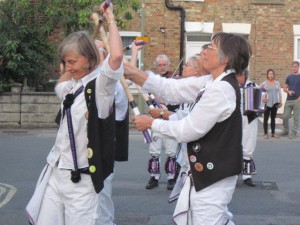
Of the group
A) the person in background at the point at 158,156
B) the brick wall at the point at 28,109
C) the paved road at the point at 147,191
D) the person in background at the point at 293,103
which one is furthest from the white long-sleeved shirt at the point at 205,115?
the brick wall at the point at 28,109

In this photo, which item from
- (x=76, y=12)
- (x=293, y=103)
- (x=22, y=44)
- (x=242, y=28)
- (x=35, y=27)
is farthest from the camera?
(x=242, y=28)

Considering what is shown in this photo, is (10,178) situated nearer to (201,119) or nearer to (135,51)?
(135,51)

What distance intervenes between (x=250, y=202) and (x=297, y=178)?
6.48 feet

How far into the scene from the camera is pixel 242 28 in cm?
1833

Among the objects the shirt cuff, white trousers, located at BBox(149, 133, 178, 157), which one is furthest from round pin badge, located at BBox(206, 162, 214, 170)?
white trousers, located at BBox(149, 133, 178, 157)

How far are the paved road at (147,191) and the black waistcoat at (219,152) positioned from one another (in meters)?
2.90

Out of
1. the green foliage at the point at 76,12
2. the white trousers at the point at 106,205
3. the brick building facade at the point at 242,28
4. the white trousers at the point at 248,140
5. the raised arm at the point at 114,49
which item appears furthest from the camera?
the brick building facade at the point at 242,28

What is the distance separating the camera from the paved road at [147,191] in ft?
21.6

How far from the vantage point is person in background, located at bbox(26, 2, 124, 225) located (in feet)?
12.0

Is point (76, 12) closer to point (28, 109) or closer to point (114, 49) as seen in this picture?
point (28, 109)

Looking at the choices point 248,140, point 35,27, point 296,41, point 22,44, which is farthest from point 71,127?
point 296,41

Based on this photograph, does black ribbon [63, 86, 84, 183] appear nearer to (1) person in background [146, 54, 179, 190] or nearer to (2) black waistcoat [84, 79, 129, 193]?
(2) black waistcoat [84, 79, 129, 193]

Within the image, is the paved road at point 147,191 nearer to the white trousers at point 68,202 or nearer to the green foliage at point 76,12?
the white trousers at point 68,202

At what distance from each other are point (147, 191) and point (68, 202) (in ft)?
14.1
